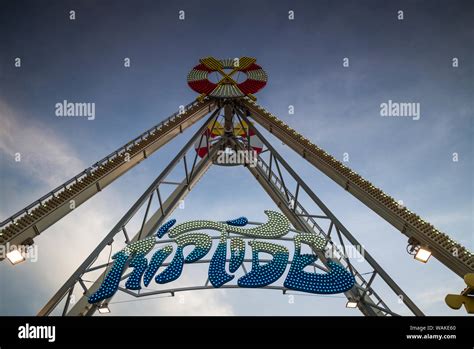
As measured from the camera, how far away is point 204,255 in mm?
14227

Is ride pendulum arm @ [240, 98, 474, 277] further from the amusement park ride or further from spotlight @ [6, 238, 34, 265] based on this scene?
spotlight @ [6, 238, 34, 265]

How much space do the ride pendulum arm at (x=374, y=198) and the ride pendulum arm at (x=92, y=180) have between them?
4204 millimetres

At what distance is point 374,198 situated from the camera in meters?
16.2

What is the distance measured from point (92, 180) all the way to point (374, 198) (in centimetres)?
1225

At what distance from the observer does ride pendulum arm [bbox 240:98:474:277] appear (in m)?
13.4

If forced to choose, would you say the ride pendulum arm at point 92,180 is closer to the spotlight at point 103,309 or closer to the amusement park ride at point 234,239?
the amusement park ride at point 234,239

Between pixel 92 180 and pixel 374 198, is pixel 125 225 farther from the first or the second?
pixel 374 198

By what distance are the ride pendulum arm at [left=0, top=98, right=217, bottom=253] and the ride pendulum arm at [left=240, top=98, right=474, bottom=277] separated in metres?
4.20

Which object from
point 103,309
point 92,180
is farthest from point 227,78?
point 103,309

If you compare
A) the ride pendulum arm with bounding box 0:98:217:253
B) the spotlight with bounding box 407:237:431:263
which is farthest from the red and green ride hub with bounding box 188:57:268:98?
the spotlight with bounding box 407:237:431:263

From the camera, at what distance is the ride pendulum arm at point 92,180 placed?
14266 millimetres

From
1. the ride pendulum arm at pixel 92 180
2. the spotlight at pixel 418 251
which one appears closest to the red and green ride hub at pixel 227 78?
the ride pendulum arm at pixel 92 180
